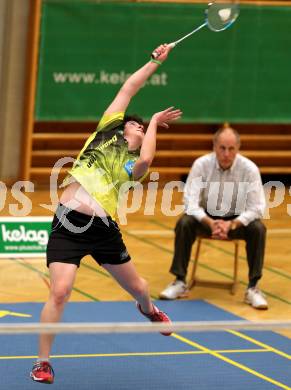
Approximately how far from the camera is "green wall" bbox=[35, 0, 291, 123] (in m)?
12.5

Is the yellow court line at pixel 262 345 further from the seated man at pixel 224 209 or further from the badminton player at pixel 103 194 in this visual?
the badminton player at pixel 103 194

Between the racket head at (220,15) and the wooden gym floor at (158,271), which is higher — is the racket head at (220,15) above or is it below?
above

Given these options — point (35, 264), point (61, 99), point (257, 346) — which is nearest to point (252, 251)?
point (257, 346)

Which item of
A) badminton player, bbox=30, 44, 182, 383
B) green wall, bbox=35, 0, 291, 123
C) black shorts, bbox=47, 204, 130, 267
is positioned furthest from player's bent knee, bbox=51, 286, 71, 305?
green wall, bbox=35, 0, 291, 123

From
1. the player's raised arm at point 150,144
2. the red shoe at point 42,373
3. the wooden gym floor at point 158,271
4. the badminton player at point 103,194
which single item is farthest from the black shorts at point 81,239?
the wooden gym floor at point 158,271

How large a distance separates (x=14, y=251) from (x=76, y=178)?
10.8 feet

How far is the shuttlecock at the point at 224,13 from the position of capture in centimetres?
829

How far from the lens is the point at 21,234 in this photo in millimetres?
10344

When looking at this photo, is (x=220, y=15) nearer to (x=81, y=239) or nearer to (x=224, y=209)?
(x=224, y=209)

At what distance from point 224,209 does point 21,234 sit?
1958 millimetres

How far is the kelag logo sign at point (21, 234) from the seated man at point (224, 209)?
150 cm

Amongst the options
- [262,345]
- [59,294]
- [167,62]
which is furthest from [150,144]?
[167,62]

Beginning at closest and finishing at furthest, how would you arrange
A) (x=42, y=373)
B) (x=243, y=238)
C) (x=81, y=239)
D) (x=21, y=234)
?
(x=42, y=373)
(x=81, y=239)
(x=243, y=238)
(x=21, y=234)

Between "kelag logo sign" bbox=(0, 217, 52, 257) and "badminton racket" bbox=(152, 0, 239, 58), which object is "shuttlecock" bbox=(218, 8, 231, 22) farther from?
"kelag logo sign" bbox=(0, 217, 52, 257)
